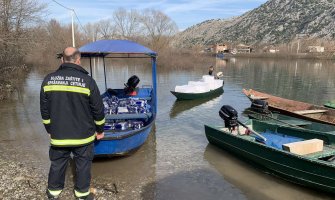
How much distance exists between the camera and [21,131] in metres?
11.1

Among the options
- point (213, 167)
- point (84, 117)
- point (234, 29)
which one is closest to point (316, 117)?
point (213, 167)

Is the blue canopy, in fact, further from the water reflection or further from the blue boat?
the water reflection

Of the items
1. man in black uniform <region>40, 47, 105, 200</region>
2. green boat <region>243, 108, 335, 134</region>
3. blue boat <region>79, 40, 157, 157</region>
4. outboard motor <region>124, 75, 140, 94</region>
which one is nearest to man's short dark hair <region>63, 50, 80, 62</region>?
man in black uniform <region>40, 47, 105, 200</region>

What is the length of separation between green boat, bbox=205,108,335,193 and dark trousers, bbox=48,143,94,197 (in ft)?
15.1

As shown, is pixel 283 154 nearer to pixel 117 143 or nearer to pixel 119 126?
pixel 117 143

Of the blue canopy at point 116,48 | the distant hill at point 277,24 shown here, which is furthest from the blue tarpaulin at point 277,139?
the distant hill at point 277,24

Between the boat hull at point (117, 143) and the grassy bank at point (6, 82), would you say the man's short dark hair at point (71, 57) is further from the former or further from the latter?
the grassy bank at point (6, 82)

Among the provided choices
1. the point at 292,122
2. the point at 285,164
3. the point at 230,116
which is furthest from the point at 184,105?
the point at 285,164

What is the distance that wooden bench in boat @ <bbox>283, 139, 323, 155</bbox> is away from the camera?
704 cm

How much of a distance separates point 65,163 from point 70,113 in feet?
2.54

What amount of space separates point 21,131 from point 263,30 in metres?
138

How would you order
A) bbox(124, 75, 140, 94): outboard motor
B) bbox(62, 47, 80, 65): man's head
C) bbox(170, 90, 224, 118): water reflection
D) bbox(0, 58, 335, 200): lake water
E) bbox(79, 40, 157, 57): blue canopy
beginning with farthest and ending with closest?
1. bbox(170, 90, 224, 118): water reflection
2. bbox(124, 75, 140, 94): outboard motor
3. bbox(79, 40, 157, 57): blue canopy
4. bbox(0, 58, 335, 200): lake water
5. bbox(62, 47, 80, 65): man's head

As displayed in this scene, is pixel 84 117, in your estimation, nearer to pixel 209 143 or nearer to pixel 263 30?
pixel 209 143

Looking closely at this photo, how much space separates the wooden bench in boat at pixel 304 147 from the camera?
704cm
